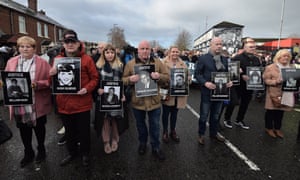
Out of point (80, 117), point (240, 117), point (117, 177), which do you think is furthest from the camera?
point (240, 117)

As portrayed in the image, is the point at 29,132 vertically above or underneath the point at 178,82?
underneath

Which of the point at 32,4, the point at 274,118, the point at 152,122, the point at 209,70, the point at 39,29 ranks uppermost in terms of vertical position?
the point at 32,4

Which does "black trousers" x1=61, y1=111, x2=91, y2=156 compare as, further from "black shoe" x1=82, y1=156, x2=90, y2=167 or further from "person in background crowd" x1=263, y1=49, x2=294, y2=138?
"person in background crowd" x1=263, y1=49, x2=294, y2=138

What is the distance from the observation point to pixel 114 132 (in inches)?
148

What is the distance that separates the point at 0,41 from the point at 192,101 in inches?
591

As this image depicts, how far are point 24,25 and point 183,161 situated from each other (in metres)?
32.6

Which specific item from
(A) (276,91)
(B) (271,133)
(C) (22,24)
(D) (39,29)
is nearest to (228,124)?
(B) (271,133)

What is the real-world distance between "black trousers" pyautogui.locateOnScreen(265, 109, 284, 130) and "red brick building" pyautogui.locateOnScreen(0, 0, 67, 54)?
1770 centimetres

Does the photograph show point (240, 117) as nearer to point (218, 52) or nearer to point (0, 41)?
point (218, 52)

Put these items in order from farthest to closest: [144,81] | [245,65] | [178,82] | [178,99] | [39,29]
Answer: [39,29], [245,65], [178,99], [178,82], [144,81]

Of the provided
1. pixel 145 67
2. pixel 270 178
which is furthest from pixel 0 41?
pixel 270 178

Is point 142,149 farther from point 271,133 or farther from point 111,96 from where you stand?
point 271,133

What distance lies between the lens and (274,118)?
454 centimetres

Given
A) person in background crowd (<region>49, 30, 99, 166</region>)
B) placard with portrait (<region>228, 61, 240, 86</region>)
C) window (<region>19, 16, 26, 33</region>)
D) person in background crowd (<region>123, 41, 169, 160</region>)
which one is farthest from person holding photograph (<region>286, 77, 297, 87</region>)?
window (<region>19, 16, 26, 33</region>)
